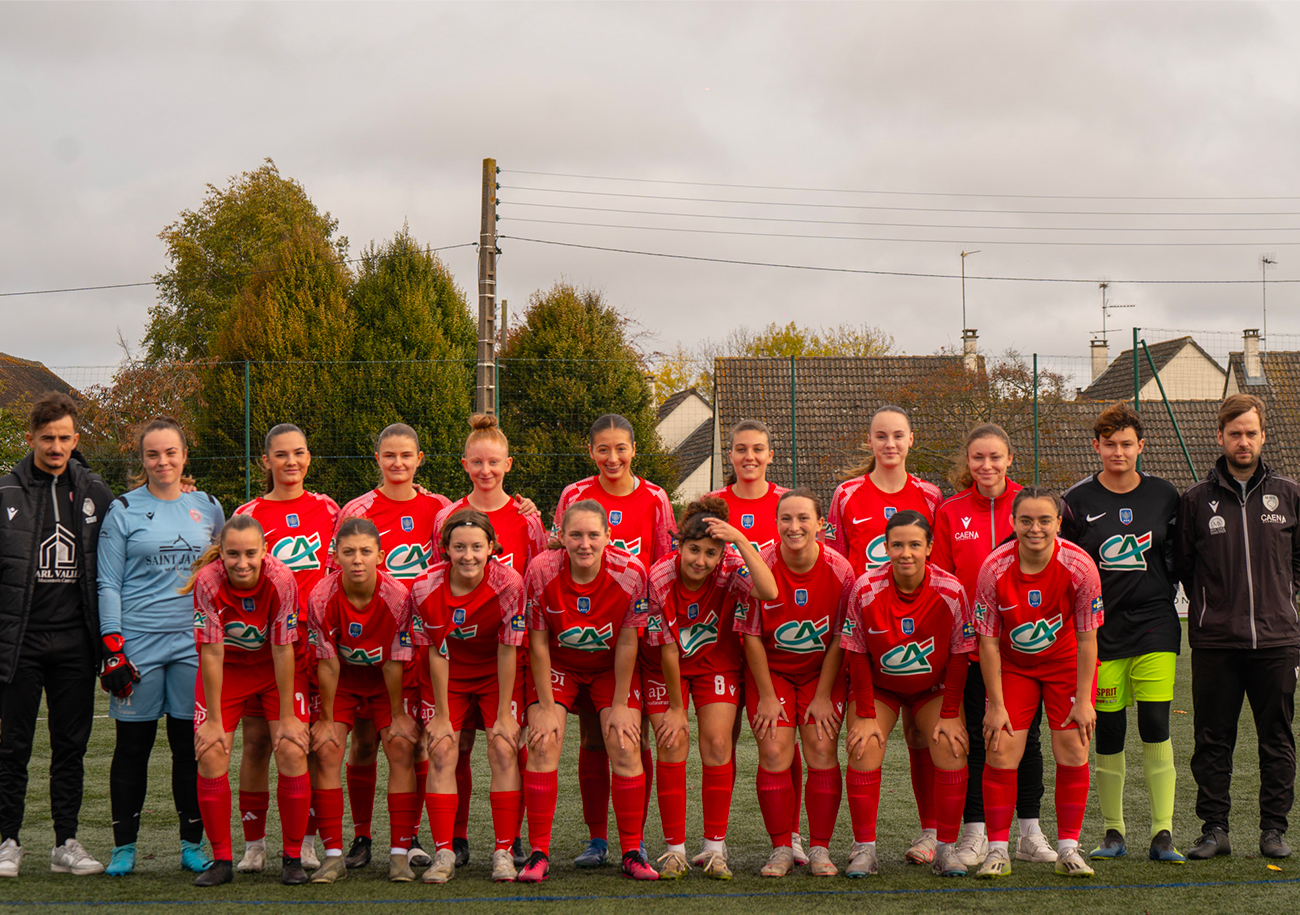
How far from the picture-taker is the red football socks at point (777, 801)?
4133mm

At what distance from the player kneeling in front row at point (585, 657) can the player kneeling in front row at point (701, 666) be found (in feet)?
0.30

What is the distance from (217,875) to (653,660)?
5.99 ft

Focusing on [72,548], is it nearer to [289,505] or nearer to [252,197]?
[289,505]

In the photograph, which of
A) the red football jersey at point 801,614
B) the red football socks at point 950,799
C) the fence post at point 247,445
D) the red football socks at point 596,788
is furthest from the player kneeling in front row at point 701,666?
the fence post at point 247,445

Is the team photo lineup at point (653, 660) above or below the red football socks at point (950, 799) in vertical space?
above

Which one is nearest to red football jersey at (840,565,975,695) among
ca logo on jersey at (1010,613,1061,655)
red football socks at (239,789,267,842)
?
ca logo on jersey at (1010,613,1061,655)

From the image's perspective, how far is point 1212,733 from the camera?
448 cm

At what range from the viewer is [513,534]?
4703 mm

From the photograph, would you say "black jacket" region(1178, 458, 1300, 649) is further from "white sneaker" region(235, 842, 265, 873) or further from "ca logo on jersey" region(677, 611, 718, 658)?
"white sneaker" region(235, 842, 265, 873)

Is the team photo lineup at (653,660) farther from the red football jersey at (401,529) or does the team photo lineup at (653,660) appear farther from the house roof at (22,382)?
the house roof at (22,382)

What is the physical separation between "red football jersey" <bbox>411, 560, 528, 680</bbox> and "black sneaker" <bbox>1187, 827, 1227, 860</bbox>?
2808 mm

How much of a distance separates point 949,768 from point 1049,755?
266 centimetres

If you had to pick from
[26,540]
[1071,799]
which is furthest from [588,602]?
[26,540]

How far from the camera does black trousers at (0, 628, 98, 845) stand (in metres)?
4.25
